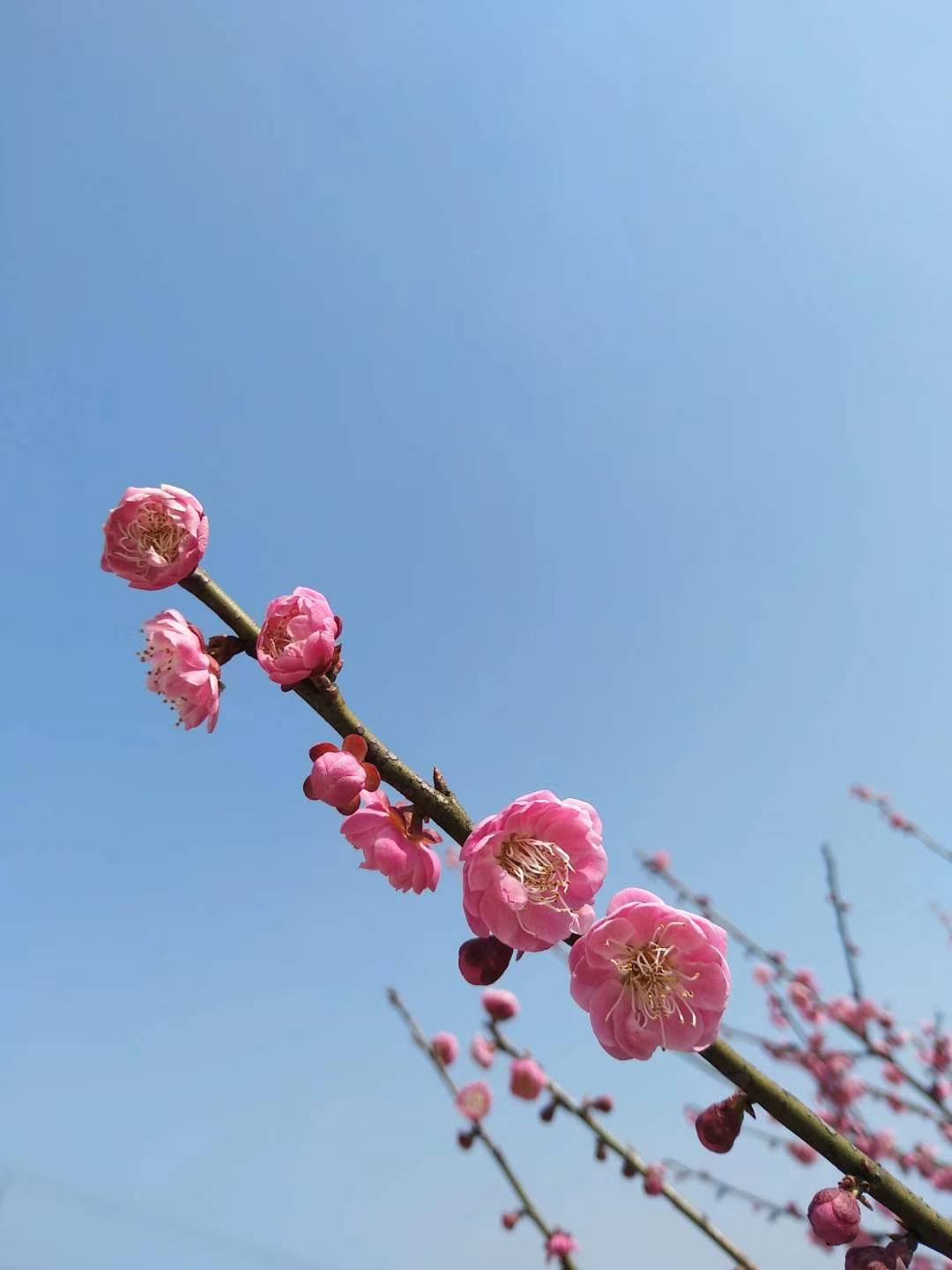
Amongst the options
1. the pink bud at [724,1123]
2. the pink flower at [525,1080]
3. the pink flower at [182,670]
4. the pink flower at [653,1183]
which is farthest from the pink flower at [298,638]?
the pink flower at [525,1080]

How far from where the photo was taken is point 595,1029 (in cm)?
145

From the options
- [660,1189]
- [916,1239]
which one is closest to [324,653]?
[916,1239]

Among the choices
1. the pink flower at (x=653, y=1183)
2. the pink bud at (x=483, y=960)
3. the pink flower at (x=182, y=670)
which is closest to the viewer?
the pink bud at (x=483, y=960)

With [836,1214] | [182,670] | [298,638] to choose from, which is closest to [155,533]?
[182,670]

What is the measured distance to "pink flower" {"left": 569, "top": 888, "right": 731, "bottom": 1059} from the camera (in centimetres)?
143

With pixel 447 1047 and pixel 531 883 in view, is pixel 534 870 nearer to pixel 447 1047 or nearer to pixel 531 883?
pixel 531 883

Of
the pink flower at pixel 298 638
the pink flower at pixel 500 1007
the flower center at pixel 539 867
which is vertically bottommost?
the flower center at pixel 539 867

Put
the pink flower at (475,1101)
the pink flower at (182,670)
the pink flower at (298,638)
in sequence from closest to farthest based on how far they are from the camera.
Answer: the pink flower at (298,638) → the pink flower at (182,670) → the pink flower at (475,1101)

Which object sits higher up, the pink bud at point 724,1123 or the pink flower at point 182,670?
the pink flower at point 182,670

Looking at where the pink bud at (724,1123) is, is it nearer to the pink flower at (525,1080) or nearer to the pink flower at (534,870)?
the pink flower at (534,870)

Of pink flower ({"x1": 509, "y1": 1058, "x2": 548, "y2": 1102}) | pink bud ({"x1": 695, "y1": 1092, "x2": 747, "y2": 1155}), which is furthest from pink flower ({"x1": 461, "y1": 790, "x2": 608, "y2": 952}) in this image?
pink flower ({"x1": 509, "y1": 1058, "x2": 548, "y2": 1102})

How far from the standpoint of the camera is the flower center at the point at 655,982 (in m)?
1.42

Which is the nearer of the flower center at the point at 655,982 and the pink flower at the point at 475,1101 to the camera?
the flower center at the point at 655,982

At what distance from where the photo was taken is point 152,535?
1.69 m
